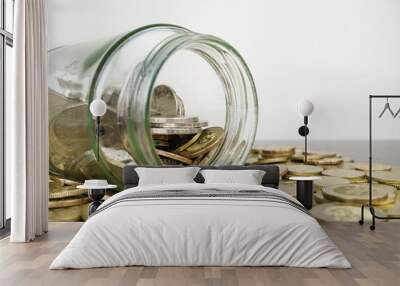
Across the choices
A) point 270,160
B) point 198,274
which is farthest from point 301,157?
point 198,274

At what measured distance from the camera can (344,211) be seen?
7355mm

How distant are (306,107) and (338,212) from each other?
4.65ft

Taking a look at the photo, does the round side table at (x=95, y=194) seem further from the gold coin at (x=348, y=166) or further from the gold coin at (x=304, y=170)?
the gold coin at (x=348, y=166)

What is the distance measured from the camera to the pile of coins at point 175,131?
293 inches

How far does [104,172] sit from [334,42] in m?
3.48

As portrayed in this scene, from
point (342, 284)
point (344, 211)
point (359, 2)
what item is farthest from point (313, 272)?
point (359, 2)

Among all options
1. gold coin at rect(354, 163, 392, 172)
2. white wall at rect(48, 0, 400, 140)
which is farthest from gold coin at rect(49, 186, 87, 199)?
gold coin at rect(354, 163, 392, 172)

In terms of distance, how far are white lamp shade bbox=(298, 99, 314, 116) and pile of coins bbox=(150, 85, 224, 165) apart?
1061mm

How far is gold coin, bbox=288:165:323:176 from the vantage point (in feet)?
24.4

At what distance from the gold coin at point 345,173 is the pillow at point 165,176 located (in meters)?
1.84

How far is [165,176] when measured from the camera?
6.79 meters

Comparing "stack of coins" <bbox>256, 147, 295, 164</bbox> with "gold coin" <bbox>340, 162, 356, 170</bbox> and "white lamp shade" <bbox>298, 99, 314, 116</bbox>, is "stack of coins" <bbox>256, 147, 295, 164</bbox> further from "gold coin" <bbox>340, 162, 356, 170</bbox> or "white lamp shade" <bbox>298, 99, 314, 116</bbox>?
"gold coin" <bbox>340, 162, 356, 170</bbox>

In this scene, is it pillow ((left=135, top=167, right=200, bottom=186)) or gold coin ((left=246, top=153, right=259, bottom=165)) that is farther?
gold coin ((left=246, top=153, right=259, bottom=165))

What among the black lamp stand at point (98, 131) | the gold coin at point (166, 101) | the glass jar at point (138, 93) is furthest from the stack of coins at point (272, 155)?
the black lamp stand at point (98, 131)
